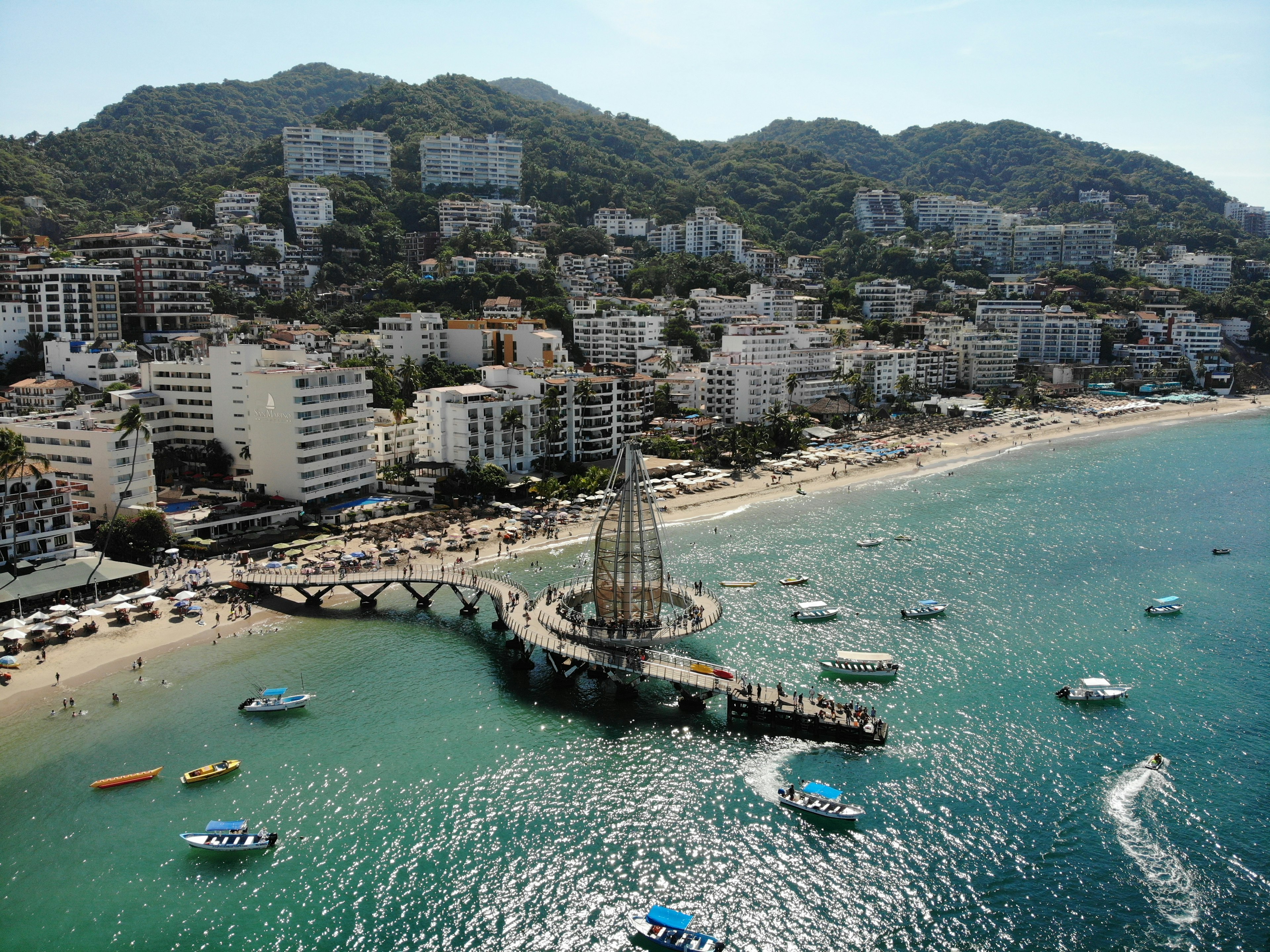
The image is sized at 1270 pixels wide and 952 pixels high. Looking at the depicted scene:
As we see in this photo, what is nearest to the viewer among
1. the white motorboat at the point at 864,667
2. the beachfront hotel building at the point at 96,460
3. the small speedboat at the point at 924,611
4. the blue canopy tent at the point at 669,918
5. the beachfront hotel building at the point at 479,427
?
the blue canopy tent at the point at 669,918

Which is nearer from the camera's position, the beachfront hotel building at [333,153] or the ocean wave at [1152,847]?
the ocean wave at [1152,847]

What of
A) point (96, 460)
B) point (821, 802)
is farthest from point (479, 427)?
point (821, 802)

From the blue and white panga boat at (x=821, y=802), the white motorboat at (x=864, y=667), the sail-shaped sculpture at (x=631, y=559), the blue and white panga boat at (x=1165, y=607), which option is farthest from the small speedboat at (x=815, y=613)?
the blue and white panga boat at (x=821, y=802)

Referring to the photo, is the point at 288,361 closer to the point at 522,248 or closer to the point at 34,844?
the point at 34,844

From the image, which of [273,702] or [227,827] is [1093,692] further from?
[273,702]

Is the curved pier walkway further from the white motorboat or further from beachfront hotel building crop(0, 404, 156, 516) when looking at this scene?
beachfront hotel building crop(0, 404, 156, 516)

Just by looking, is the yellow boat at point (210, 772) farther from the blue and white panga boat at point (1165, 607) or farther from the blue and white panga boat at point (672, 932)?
the blue and white panga boat at point (1165, 607)
